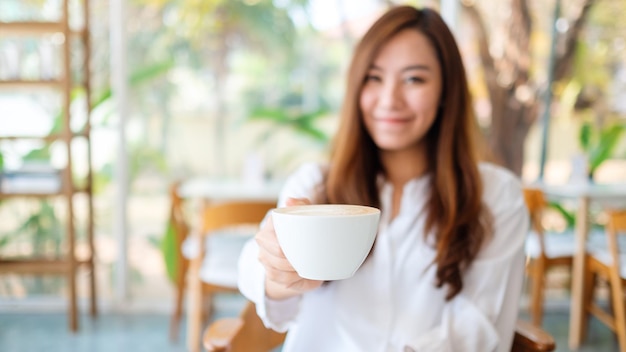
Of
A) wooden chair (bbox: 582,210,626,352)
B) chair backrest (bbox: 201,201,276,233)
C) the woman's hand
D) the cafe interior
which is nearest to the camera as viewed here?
the woman's hand

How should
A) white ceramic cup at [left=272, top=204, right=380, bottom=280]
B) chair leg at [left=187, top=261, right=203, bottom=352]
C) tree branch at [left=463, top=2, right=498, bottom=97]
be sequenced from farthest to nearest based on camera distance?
tree branch at [left=463, top=2, right=498, bottom=97], chair leg at [left=187, top=261, right=203, bottom=352], white ceramic cup at [left=272, top=204, right=380, bottom=280]

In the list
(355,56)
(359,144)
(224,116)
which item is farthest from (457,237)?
(224,116)

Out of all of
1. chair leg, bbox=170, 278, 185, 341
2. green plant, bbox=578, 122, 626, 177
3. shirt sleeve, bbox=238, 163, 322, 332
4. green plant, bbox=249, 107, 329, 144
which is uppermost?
green plant, bbox=249, 107, 329, 144

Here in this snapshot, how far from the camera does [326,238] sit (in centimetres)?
53

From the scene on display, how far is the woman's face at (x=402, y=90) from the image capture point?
118cm

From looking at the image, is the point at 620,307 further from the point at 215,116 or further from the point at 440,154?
the point at 215,116

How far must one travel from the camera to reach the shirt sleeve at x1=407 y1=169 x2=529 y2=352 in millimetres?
1087

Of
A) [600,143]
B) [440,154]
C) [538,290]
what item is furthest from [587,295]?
[440,154]

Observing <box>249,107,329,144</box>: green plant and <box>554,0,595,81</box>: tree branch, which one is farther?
<box>554,0,595,81</box>: tree branch

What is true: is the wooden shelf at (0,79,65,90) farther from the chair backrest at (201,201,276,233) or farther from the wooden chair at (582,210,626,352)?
the wooden chair at (582,210,626,352)

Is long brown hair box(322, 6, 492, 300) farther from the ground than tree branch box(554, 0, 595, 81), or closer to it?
closer to it

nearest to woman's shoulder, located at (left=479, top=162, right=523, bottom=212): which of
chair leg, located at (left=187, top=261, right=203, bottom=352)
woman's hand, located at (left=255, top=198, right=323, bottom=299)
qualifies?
woman's hand, located at (left=255, top=198, right=323, bottom=299)

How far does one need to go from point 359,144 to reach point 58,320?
2798 mm

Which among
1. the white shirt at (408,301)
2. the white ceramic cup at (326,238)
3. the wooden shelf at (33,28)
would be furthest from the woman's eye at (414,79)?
the wooden shelf at (33,28)
